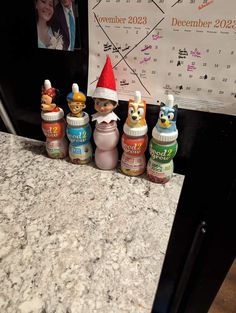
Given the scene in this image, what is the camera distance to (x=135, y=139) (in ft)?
1.88

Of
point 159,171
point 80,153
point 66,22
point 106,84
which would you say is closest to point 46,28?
point 66,22

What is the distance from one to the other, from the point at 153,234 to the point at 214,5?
0.46 metres

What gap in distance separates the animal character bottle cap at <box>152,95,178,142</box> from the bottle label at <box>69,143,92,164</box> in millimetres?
207

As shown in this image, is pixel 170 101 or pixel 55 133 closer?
pixel 170 101

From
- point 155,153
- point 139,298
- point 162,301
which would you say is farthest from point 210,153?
point 162,301

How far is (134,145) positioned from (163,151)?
2.9 inches

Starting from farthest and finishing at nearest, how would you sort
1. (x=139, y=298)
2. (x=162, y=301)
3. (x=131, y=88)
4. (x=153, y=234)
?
(x=162, y=301) < (x=131, y=88) < (x=153, y=234) < (x=139, y=298)

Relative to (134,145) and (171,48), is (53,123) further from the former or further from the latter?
(171,48)

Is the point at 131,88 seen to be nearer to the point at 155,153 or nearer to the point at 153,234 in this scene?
the point at 155,153

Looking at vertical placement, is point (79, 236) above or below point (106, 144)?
below

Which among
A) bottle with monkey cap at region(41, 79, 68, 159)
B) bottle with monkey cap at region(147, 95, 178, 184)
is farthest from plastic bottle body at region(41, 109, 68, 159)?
bottle with monkey cap at region(147, 95, 178, 184)

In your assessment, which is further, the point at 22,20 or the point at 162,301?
the point at 162,301

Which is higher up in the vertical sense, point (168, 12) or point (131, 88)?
point (168, 12)

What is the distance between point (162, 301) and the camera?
716mm
